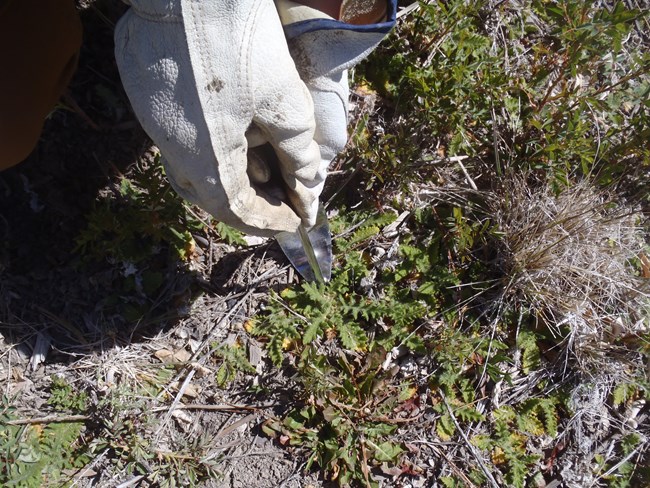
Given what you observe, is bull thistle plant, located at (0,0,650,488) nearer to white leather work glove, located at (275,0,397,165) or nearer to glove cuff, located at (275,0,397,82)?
white leather work glove, located at (275,0,397,165)

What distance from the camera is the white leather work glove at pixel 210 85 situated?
1.37 meters

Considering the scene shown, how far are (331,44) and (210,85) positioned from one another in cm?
41

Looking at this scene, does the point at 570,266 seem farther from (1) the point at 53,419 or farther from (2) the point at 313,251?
(1) the point at 53,419

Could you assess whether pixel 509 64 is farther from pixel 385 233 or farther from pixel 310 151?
pixel 310 151

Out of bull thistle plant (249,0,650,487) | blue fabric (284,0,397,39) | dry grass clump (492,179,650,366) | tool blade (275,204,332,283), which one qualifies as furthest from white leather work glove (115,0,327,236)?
dry grass clump (492,179,650,366)

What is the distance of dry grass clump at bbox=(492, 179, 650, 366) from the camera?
270cm

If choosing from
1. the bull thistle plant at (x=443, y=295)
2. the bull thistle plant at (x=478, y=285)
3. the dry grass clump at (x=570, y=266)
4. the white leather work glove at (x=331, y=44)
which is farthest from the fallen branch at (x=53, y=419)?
the dry grass clump at (x=570, y=266)

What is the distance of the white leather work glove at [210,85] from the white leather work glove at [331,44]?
11 cm

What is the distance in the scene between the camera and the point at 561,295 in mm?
2721

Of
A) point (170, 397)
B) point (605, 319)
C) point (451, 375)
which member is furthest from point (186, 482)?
point (605, 319)

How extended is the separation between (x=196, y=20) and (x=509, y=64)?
2.16 meters

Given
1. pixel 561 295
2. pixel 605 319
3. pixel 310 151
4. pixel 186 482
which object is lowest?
pixel 605 319

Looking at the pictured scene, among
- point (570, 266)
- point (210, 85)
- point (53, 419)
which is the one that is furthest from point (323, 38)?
point (53, 419)

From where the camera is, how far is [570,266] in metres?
2.69
